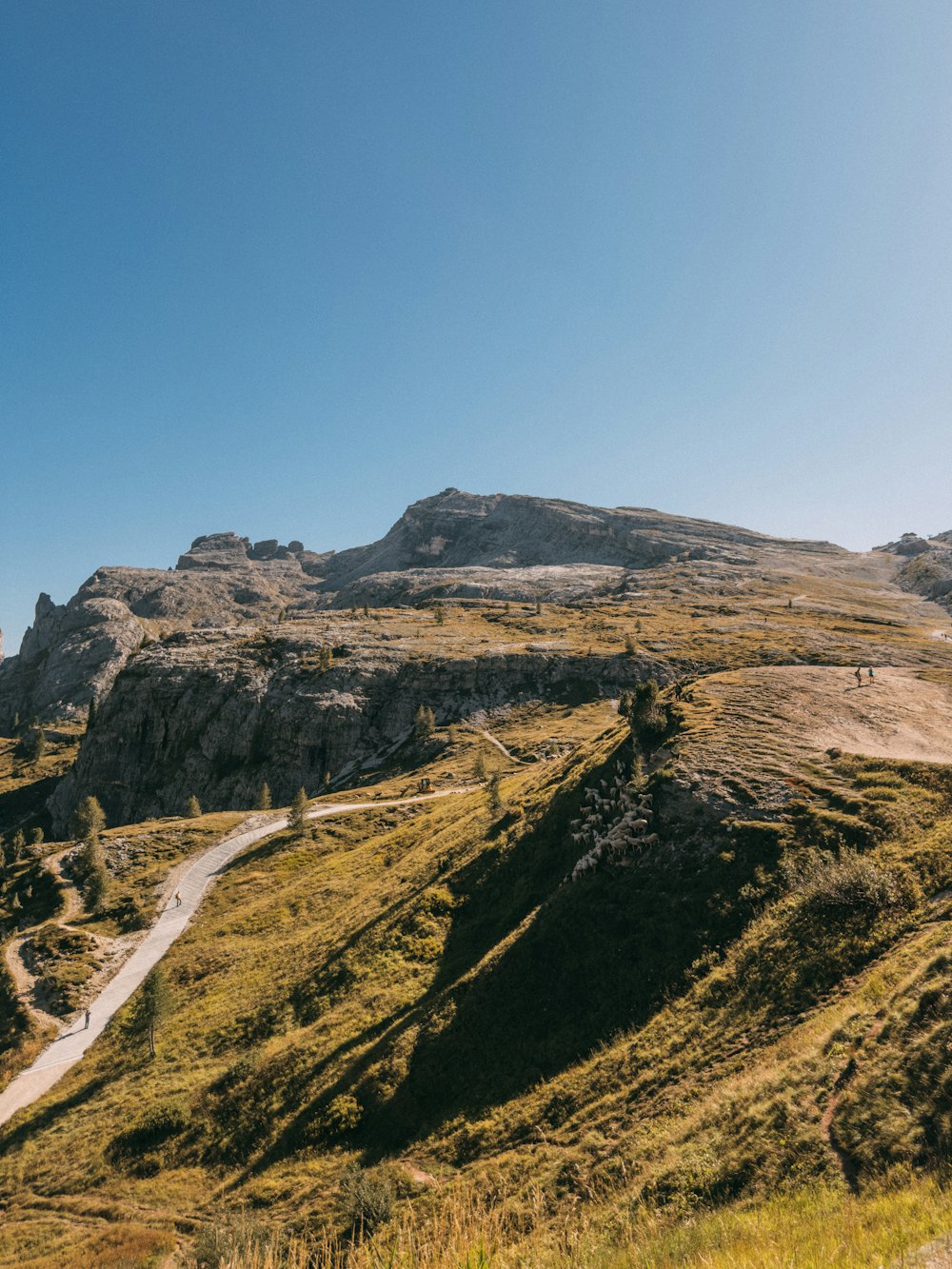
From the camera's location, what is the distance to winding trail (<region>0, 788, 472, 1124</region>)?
37.1 m

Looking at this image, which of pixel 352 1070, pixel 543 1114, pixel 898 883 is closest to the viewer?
pixel 543 1114

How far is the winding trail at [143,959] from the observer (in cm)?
3709

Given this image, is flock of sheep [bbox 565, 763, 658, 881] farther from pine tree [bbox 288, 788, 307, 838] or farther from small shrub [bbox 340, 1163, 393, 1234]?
pine tree [bbox 288, 788, 307, 838]

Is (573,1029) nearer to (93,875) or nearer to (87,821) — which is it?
(93,875)

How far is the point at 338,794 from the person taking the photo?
3905 inches

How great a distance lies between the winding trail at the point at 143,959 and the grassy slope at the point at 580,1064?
2.97 meters

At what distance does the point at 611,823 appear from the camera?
3269 centimetres

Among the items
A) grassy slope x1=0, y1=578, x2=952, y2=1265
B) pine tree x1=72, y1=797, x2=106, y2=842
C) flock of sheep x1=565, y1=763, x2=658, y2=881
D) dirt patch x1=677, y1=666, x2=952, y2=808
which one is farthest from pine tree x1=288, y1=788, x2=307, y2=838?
dirt patch x1=677, y1=666, x2=952, y2=808

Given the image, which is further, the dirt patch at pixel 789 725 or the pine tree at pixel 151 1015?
the pine tree at pixel 151 1015

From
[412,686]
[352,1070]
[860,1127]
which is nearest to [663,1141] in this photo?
[860,1127]

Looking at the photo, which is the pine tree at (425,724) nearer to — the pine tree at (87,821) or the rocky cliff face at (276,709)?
the rocky cliff face at (276,709)

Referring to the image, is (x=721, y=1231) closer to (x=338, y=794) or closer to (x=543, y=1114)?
(x=543, y=1114)

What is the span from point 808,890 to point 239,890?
6203 cm

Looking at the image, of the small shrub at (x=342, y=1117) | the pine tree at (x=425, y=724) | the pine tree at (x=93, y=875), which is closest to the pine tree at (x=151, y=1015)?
the small shrub at (x=342, y=1117)
